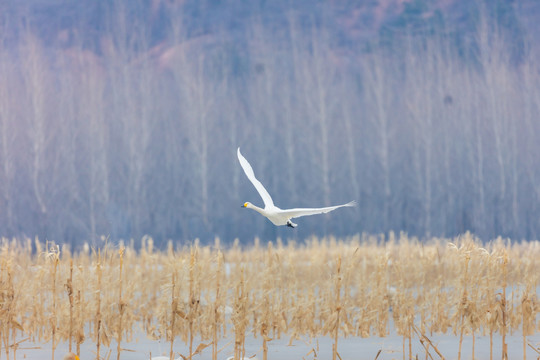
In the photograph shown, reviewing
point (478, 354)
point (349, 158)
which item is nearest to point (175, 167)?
point (349, 158)

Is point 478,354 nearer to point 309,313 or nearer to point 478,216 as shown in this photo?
point 309,313

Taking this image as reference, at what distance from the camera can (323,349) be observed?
19.6 ft

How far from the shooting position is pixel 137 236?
953 inches

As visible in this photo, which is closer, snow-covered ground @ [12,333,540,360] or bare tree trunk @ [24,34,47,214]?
snow-covered ground @ [12,333,540,360]

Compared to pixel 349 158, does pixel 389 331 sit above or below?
below

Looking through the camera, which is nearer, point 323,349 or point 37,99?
point 323,349

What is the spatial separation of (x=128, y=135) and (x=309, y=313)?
18.9 metres

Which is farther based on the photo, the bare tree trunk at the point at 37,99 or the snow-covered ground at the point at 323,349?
the bare tree trunk at the point at 37,99

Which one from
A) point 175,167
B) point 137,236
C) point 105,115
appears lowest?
point 137,236

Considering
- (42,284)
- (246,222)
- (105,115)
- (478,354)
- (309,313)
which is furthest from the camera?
(246,222)

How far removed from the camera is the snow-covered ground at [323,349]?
18.6 ft

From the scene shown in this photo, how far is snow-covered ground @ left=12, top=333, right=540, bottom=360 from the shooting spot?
568cm

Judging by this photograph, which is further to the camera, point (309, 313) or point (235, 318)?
point (309, 313)

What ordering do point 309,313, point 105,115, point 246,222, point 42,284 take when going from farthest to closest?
point 246,222 → point 105,115 → point 42,284 → point 309,313
